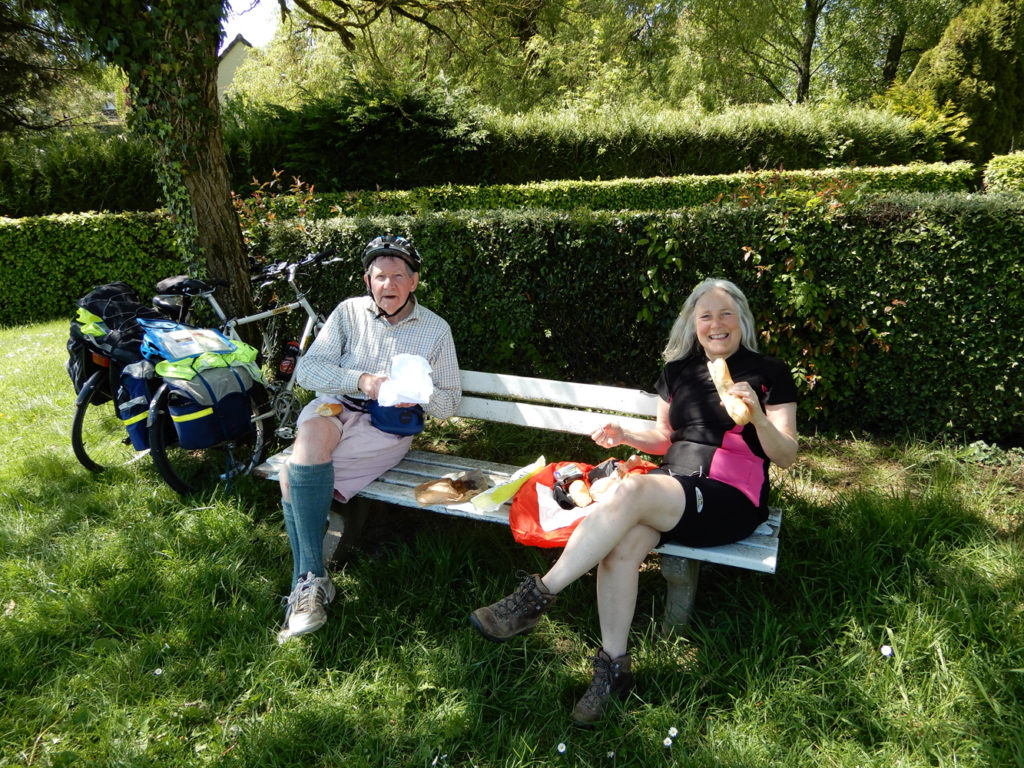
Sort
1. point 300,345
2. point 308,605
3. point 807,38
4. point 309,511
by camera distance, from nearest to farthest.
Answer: point 308,605, point 309,511, point 300,345, point 807,38

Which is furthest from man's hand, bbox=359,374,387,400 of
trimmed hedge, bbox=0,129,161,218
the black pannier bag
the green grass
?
trimmed hedge, bbox=0,129,161,218

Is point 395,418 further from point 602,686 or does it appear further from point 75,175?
point 75,175

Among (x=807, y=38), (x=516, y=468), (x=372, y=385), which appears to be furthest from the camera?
(x=807, y=38)

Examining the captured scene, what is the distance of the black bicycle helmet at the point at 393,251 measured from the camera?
3.03 m

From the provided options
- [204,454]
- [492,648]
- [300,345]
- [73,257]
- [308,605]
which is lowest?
[492,648]

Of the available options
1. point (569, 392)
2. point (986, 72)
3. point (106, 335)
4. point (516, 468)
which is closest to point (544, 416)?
point (569, 392)

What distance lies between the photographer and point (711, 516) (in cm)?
236

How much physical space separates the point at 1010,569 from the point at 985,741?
888 millimetres

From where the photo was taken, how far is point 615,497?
2266 mm

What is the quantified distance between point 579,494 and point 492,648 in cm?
69

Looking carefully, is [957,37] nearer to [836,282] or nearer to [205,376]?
[836,282]

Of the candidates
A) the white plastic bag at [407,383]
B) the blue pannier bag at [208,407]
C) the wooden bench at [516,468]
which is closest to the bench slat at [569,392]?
the wooden bench at [516,468]

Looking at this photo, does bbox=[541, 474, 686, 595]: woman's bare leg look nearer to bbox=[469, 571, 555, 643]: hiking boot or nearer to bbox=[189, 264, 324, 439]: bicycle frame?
bbox=[469, 571, 555, 643]: hiking boot

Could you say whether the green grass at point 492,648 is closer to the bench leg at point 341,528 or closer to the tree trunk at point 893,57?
the bench leg at point 341,528
